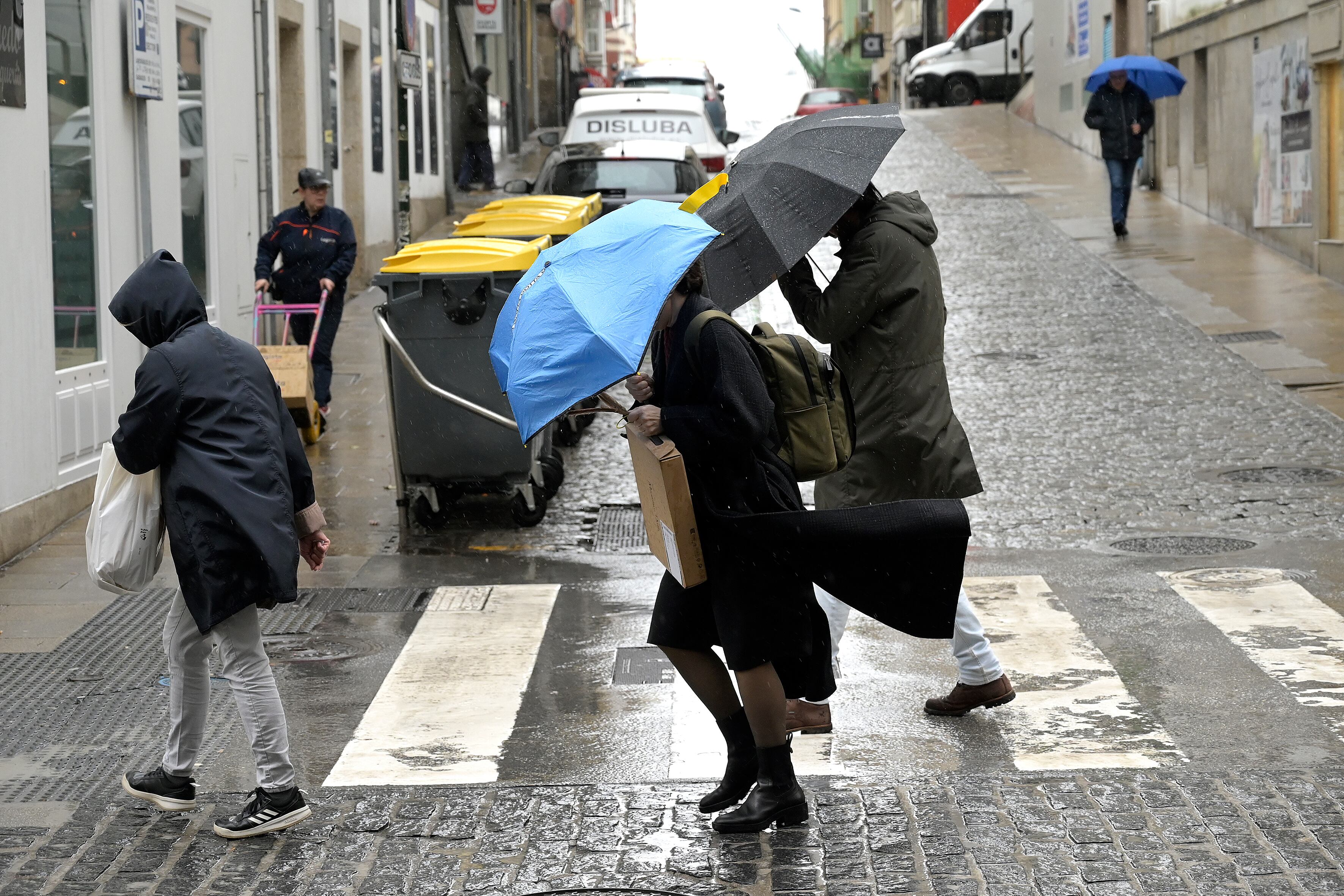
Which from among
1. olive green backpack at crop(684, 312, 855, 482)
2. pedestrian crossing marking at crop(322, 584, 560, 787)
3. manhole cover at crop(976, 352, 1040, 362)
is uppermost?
olive green backpack at crop(684, 312, 855, 482)

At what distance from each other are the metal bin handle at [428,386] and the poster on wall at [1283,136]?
36.7 feet

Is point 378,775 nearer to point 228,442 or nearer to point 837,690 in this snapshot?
point 228,442

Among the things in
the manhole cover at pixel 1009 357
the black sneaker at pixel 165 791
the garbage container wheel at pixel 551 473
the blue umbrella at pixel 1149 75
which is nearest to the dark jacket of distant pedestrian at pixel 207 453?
the black sneaker at pixel 165 791

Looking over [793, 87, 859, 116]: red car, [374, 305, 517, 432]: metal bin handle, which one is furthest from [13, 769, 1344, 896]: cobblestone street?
[793, 87, 859, 116]: red car

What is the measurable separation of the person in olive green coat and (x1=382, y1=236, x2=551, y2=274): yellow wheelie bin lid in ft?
12.7

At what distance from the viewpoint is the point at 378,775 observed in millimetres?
5375

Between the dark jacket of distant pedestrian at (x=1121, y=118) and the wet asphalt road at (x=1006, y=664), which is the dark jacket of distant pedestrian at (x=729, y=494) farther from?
the dark jacket of distant pedestrian at (x=1121, y=118)

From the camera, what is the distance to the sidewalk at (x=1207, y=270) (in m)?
13.4

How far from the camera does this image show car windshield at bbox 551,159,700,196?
15852 millimetres

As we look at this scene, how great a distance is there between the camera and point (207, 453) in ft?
16.0

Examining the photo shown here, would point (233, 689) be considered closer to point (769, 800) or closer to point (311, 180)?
point (769, 800)

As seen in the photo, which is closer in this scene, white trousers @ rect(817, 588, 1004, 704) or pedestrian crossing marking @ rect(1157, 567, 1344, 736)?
white trousers @ rect(817, 588, 1004, 704)

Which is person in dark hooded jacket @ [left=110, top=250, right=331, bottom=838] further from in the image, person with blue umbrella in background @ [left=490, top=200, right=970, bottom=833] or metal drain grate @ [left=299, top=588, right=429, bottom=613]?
metal drain grate @ [left=299, top=588, right=429, bottom=613]

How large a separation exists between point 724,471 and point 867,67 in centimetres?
7044
